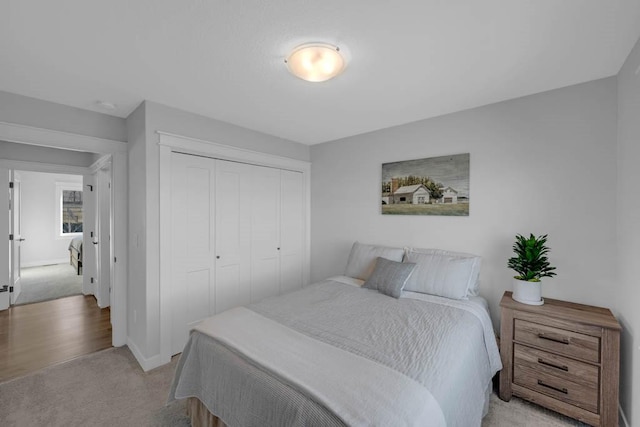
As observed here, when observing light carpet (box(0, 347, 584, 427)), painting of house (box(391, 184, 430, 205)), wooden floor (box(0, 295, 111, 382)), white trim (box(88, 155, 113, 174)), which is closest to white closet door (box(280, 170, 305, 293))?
painting of house (box(391, 184, 430, 205))

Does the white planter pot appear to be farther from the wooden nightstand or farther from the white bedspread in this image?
the white bedspread

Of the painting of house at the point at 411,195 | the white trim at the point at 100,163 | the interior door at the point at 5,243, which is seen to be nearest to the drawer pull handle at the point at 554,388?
the painting of house at the point at 411,195

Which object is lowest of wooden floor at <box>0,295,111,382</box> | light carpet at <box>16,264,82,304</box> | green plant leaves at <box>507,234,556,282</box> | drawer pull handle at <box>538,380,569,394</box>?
wooden floor at <box>0,295,111,382</box>

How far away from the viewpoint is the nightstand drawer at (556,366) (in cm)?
178

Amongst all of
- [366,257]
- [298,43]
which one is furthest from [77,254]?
[298,43]

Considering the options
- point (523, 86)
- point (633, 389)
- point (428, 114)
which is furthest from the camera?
point (428, 114)

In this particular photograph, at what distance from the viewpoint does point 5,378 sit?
7.55ft

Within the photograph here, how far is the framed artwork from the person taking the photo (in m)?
2.72

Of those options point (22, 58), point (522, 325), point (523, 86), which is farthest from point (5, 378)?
point (523, 86)

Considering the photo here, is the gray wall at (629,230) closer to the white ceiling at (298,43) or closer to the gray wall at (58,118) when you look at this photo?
the white ceiling at (298,43)

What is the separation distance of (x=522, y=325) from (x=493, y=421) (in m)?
0.69

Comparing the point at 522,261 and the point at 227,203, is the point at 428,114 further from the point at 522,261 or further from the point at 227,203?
the point at 227,203

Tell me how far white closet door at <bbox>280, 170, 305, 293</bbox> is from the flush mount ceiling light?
201 cm

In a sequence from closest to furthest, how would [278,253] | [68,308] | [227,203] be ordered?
[227,203]
[278,253]
[68,308]
